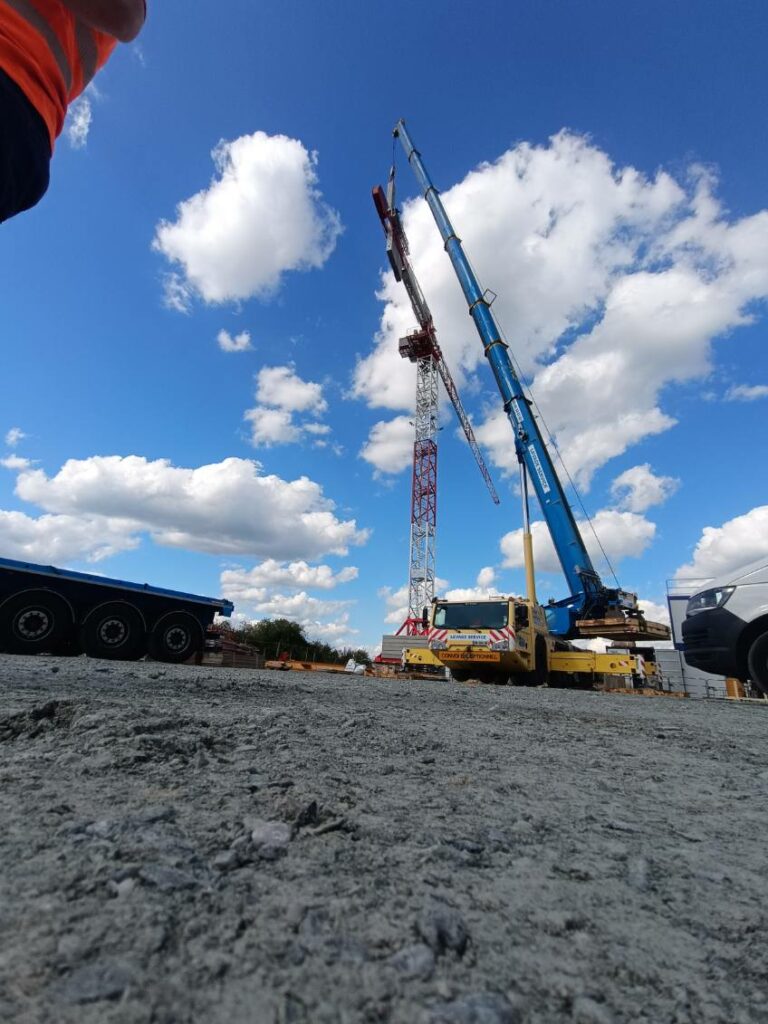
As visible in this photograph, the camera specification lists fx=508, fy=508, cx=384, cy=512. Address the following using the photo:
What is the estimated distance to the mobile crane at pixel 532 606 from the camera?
433 inches

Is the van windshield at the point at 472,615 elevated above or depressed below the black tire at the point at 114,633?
above

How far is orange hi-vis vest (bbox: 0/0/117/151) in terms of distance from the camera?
144 centimetres

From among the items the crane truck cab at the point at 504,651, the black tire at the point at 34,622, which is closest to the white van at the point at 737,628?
the crane truck cab at the point at 504,651

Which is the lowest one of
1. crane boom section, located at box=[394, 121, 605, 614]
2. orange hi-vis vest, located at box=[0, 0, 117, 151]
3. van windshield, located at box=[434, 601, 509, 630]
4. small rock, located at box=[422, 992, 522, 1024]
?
small rock, located at box=[422, 992, 522, 1024]

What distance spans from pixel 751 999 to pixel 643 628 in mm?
14253

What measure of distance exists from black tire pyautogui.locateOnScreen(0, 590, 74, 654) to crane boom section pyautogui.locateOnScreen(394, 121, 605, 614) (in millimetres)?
12193

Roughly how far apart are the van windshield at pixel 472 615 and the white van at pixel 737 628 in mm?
5724

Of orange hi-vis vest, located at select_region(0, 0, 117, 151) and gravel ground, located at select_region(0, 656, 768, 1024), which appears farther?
orange hi-vis vest, located at select_region(0, 0, 117, 151)

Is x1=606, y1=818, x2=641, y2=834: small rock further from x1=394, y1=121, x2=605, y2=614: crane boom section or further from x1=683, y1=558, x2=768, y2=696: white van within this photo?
x1=394, y1=121, x2=605, y2=614: crane boom section

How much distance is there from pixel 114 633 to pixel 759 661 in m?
9.16

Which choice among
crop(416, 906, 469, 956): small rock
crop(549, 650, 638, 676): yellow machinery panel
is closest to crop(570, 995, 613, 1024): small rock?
crop(416, 906, 469, 956): small rock

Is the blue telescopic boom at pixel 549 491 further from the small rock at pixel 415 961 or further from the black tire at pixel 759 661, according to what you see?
the small rock at pixel 415 961

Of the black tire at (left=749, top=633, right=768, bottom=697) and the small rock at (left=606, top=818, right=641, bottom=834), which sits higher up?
the black tire at (left=749, top=633, right=768, bottom=697)

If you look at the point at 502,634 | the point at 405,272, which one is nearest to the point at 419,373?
the point at 405,272
